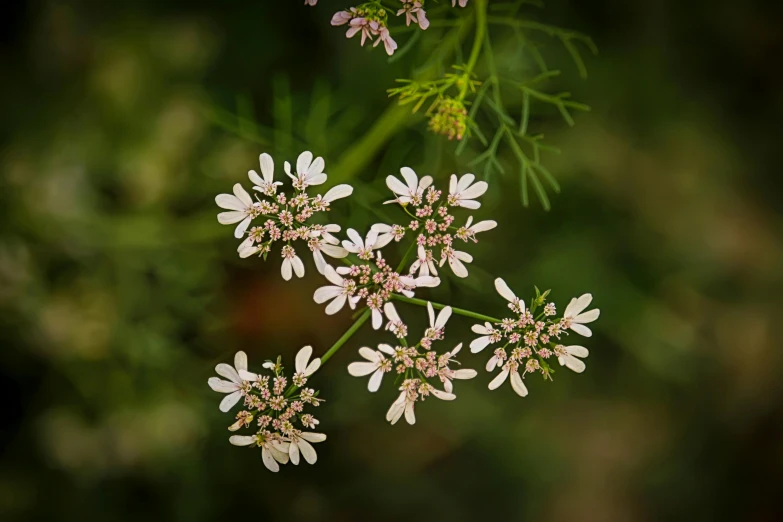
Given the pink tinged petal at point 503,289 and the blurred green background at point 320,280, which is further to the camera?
the blurred green background at point 320,280

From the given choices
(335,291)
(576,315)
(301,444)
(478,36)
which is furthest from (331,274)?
(478,36)

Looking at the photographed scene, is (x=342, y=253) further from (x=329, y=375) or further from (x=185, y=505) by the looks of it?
(x=185, y=505)

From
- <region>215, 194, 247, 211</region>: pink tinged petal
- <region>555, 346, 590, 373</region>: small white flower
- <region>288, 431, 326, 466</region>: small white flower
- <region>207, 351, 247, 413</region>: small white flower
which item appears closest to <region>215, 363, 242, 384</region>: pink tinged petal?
<region>207, 351, 247, 413</region>: small white flower

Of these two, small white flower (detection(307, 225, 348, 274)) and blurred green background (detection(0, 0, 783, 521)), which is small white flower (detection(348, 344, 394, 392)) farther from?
blurred green background (detection(0, 0, 783, 521))

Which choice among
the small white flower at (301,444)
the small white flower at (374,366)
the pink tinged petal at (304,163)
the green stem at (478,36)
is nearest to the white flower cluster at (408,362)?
the small white flower at (374,366)

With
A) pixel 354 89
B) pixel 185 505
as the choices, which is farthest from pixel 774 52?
pixel 185 505

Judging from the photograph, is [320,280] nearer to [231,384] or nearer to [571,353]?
[231,384]

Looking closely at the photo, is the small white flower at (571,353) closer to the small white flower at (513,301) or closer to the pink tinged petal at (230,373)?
the small white flower at (513,301)
